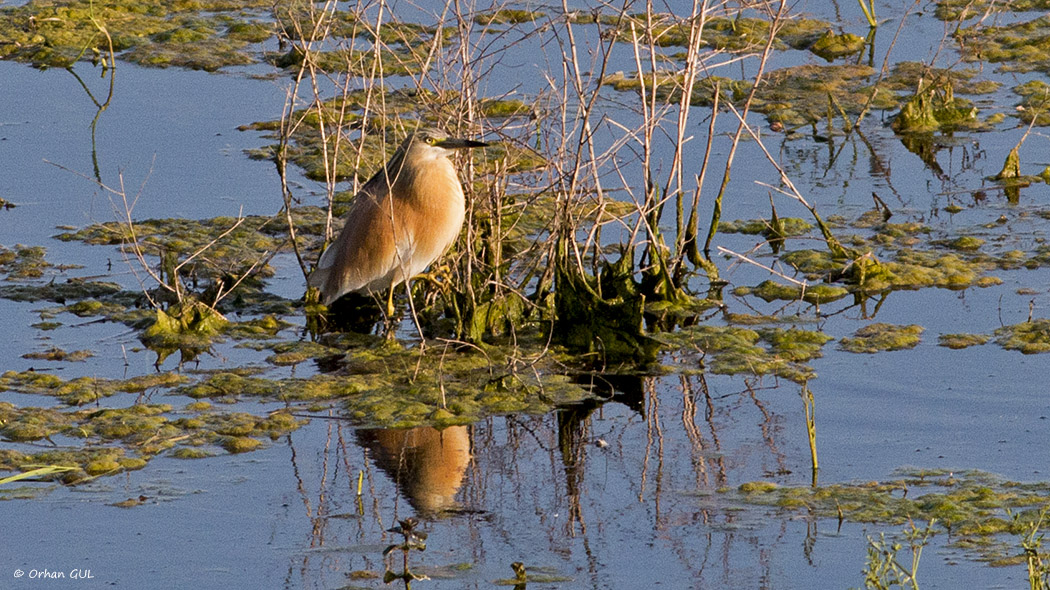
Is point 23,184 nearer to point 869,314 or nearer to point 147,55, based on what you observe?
point 147,55

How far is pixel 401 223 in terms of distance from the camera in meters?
6.03

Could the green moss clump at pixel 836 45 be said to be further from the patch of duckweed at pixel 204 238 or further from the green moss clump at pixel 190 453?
the green moss clump at pixel 190 453

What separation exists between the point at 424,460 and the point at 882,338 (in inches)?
80.9

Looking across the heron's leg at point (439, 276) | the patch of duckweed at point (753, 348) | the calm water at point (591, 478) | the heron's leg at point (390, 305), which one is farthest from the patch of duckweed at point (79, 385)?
the patch of duckweed at point (753, 348)

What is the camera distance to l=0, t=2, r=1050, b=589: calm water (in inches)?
157

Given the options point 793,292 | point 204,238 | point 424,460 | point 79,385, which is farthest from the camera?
point 204,238

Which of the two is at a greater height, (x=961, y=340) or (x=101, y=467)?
(x=961, y=340)

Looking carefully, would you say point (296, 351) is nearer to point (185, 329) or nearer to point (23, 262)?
point (185, 329)

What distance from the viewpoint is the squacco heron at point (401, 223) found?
19.4 ft

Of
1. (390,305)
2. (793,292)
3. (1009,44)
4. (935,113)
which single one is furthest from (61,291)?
(1009,44)

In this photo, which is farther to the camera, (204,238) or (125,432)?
(204,238)

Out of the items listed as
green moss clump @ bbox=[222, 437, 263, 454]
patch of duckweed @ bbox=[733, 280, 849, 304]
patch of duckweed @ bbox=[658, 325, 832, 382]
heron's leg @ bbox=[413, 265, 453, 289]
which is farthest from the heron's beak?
green moss clump @ bbox=[222, 437, 263, 454]

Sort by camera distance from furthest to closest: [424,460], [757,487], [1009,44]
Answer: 1. [1009,44]
2. [424,460]
3. [757,487]

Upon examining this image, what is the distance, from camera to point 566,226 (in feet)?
18.8
